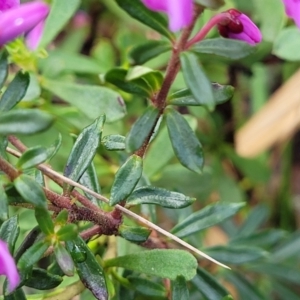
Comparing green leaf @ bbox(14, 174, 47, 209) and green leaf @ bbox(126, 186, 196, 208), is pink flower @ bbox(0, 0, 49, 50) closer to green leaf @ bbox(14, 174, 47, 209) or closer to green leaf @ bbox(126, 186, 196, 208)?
green leaf @ bbox(14, 174, 47, 209)

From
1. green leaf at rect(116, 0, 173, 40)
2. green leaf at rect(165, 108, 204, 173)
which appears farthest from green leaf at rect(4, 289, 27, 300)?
green leaf at rect(116, 0, 173, 40)

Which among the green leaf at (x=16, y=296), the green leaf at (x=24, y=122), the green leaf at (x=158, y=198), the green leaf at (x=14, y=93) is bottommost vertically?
the green leaf at (x=16, y=296)

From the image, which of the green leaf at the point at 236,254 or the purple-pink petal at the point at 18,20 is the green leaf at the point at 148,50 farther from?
the green leaf at the point at 236,254

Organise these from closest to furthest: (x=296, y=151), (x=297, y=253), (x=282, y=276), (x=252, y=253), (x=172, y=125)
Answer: (x=172, y=125)
(x=252, y=253)
(x=282, y=276)
(x=297, y=253)
(x=296, y=151)

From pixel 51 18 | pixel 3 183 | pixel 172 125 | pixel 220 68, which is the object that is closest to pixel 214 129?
pixel 220 68

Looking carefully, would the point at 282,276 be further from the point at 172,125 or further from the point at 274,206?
the point at 172,125

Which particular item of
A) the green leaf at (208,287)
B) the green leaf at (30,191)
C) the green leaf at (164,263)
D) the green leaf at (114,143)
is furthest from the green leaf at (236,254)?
the green leaf at (30,191)

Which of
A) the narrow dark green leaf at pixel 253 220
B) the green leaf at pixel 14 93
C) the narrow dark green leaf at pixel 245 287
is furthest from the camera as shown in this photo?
the narrow dark green leaf at pixel 253 220
